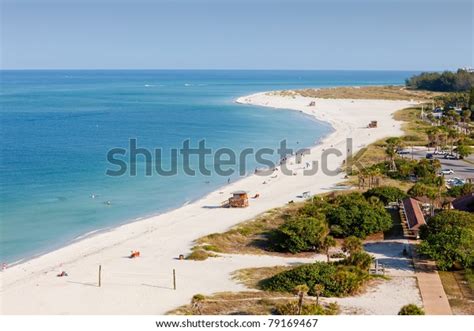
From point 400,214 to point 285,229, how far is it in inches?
420

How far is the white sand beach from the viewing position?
2506 centimetres

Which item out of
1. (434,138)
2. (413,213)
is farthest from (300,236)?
(434,138)

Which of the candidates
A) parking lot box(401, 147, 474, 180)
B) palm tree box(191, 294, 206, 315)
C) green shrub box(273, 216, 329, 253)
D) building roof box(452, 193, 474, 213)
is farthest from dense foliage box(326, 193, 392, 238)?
parking lot box(401, 147, 474, 180)

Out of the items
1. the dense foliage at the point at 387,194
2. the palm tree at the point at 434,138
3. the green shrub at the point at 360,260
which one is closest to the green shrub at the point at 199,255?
the green shrub at the point at 360,260

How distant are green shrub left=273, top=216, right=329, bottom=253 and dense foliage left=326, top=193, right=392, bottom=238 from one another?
1.98m

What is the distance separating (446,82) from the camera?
15425 cm

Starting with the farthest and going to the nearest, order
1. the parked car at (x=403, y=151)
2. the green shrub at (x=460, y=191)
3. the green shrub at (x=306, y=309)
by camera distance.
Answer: the parked car at (x=403, y=151), the green shrub at (x=460, y=191), the green shrub at (x=306, y=309)

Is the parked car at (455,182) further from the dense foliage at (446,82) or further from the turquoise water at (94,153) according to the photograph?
the dense foliage at (446,82)

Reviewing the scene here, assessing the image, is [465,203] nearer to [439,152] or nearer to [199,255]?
[199,255]

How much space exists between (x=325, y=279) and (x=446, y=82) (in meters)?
142

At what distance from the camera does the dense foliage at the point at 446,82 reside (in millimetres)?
146312

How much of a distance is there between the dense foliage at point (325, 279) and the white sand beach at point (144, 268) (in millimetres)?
781
